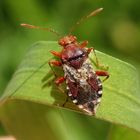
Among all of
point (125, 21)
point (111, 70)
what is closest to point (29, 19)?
point (125, 21)

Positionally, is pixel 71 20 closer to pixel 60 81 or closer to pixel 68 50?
pixel 68 50

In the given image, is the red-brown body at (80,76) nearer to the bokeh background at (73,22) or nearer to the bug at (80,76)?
the bug at (80,76)

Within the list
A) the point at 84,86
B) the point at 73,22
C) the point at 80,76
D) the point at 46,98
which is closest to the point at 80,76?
the point at 80,76

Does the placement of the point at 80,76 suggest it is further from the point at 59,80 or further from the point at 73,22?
the point at 73,22

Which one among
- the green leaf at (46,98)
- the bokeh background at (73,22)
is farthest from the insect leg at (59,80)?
the bokeh background at (73,22)

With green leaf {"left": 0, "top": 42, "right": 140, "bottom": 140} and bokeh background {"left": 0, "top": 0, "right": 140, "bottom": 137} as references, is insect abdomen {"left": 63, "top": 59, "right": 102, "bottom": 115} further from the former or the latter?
bokeh background {"left": 0, "top": 0, "right": 140, "bottom": 137}

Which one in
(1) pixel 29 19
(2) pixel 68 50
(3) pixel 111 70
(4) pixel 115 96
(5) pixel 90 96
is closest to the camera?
(4) pixel 115 96

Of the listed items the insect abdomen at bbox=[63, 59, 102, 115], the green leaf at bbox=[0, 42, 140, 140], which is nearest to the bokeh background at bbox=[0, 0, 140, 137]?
the insect abdomen at bbox=[63, 59, 102, 115]

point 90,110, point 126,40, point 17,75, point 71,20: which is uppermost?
point 17,75
